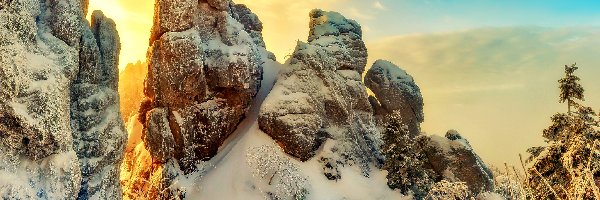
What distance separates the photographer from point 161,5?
38.4m

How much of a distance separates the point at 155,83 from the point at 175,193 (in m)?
8.72

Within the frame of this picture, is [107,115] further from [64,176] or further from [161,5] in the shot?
[161,5]

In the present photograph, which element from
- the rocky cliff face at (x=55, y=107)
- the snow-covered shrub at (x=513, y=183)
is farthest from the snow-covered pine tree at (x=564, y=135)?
the rocky cliff face at (x=55, y=107)

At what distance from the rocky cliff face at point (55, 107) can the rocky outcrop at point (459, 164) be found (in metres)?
25.7

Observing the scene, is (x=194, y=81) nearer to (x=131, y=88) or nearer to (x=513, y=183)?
(x=513, y=183)

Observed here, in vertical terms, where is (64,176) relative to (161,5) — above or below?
below

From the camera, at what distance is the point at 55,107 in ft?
76.2

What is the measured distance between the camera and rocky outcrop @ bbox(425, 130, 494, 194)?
40375 millimetres

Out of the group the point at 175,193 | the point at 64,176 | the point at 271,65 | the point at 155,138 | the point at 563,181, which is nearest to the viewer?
the point at 64,176

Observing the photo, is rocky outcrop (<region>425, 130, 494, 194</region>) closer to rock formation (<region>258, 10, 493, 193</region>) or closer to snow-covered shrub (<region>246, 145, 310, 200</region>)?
rock formation (<region>258, 10, 493, 193</region>)

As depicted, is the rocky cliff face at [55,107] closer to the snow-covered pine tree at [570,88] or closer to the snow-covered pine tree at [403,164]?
the snow-covered pine tree at [403,164]

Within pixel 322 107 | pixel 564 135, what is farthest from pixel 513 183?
pixel 322 107

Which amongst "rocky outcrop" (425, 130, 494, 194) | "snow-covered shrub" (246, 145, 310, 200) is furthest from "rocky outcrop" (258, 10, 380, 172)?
"rocky outcrop" (425, 130, 494, 194)

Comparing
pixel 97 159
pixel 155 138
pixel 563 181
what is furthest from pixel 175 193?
pixel 563 181
